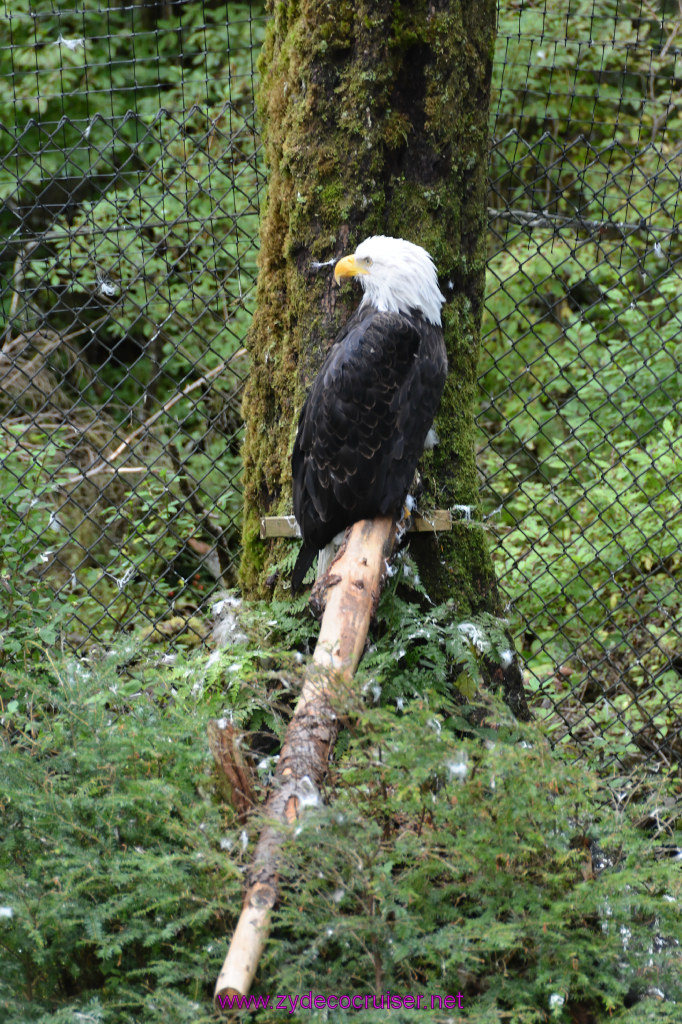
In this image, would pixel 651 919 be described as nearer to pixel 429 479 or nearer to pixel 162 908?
pixel 162 908

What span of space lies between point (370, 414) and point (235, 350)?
1926mm

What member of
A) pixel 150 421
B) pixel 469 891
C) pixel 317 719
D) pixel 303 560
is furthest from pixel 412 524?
pixel 150 421

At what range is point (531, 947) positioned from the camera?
1.89 meters

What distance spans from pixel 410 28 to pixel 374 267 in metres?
0.79

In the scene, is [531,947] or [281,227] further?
[281,227]

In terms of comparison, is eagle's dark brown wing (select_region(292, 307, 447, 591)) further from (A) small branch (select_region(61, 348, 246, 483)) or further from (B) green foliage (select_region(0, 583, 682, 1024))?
(A) small branch (select_region(61, 348, 246, 483))

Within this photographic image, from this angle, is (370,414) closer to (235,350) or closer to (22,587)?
(22,587)

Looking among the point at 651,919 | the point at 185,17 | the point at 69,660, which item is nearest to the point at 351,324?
the point at 69,660

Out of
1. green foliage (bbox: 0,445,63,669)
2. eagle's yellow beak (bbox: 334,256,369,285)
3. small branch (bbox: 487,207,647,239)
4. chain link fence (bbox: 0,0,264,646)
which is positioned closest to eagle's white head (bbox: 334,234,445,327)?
eagle's yellow beak (bbox: 334,256,369,285)

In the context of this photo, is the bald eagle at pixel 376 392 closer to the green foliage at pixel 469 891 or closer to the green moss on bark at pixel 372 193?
the green moss on bark at pixel 372 193

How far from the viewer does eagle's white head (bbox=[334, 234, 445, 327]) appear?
269 cm

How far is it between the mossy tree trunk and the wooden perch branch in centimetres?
46

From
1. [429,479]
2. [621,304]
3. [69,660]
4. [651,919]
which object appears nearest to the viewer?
[651,919]

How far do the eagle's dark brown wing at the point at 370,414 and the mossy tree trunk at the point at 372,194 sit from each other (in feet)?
0.85
